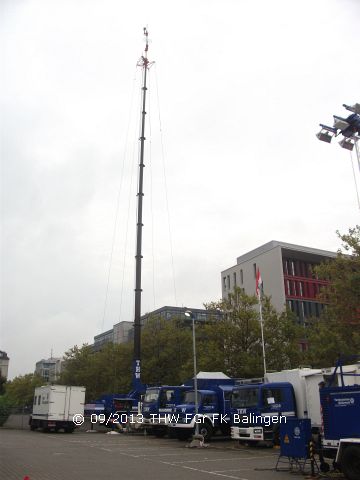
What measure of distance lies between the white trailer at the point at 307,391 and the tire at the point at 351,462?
837 centimetres

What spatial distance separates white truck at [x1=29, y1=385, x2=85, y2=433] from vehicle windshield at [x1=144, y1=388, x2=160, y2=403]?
215 inches

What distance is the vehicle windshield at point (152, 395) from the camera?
29.7 metres

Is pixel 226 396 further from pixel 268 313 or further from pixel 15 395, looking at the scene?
pixel 15 395

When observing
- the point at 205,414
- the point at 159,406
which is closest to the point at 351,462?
the point at 205,414

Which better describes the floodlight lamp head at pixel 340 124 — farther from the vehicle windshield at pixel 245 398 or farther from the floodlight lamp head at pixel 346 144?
the vehicle windshield at pixel 245 398

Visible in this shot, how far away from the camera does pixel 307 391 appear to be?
21.4 meters

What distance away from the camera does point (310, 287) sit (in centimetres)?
7625

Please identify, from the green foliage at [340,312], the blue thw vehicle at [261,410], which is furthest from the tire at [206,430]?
the green foliage at [340,312]

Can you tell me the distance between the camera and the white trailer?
20.8 metres

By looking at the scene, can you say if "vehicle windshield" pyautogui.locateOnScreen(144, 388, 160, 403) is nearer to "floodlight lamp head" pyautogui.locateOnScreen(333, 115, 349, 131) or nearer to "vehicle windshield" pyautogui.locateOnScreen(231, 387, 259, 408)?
"vehicle windshield" pyautogui.locateOnScreen(231, 387, 259, 408)

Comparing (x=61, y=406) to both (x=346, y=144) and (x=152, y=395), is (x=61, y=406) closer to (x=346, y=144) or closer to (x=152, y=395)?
(x=152, y=395)

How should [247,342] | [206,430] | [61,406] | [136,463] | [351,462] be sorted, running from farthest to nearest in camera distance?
1. [247,342]
2. [61,406]
3. [206,430]
4. [136,463]
5. [351,462]

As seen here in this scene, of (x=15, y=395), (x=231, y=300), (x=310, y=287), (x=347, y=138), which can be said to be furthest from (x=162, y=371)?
(x=15, y=395)

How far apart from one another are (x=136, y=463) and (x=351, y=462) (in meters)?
7.14
